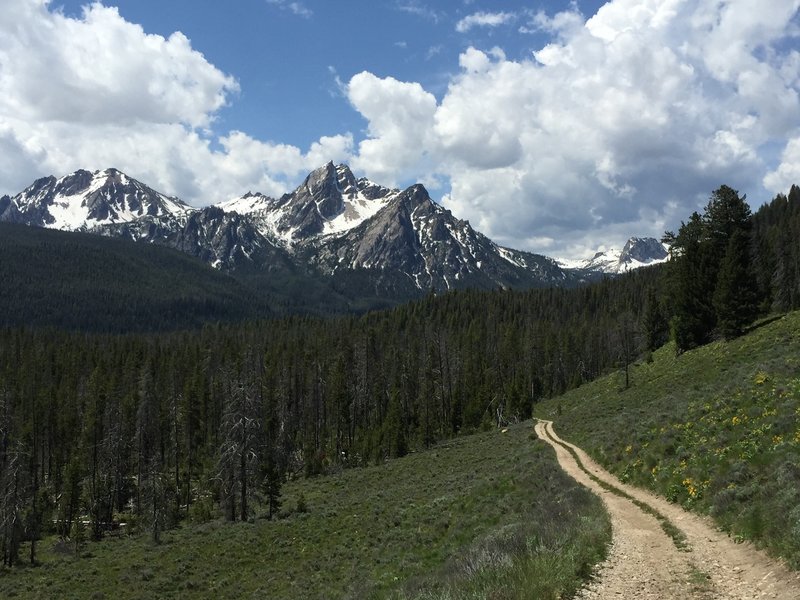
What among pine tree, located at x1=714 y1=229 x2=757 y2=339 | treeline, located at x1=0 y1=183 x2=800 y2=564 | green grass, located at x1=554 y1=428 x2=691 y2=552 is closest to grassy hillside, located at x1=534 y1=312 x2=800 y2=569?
green grass, located at x1=554 y1=428 x2=691 y2=552

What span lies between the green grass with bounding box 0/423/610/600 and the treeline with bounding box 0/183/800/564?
7.46 meters

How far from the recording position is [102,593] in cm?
3186

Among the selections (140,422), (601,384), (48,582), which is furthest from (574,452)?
(140,422)

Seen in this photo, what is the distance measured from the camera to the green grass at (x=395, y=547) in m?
12.4

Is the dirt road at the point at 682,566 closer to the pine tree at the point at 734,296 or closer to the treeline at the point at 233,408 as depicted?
the treeline at the point at 233,408

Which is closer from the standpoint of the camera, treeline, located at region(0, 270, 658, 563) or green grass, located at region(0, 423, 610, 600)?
green grass, located at region(0, 423, 610, 600)

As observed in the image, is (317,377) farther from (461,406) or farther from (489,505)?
(489,505)

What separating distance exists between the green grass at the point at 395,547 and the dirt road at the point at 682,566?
1.99 ft

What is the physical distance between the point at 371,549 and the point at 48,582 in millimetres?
26070

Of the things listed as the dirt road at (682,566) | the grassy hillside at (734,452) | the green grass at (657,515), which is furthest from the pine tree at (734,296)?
the dirt road at (682,566)

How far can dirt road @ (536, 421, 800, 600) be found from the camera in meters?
9.91

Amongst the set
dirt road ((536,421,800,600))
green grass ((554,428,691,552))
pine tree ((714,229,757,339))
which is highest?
pine tree ((714,229,757,339))

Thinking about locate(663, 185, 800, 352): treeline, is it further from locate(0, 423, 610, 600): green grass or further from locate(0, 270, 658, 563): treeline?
locate(0, 270, 658, 563): treeline

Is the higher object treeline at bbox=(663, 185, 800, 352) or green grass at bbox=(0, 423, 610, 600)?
treeline at bbox=(663, 185, 800, 352)
